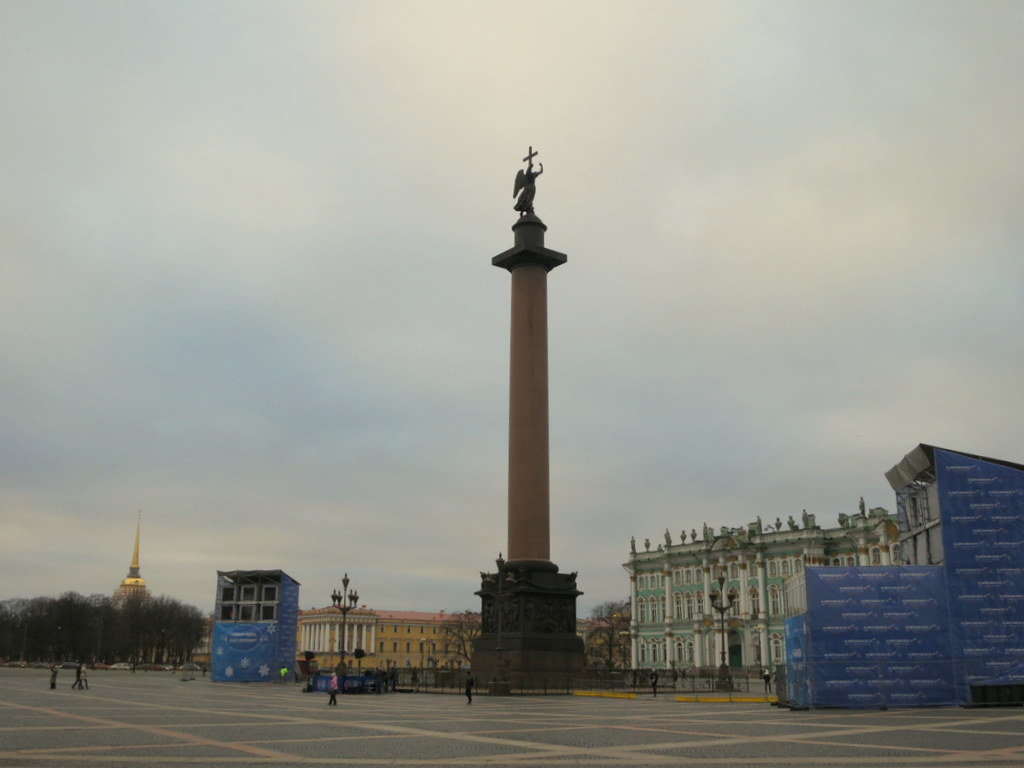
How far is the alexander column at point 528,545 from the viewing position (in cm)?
4147

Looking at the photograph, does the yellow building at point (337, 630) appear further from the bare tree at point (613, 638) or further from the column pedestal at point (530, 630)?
the column pedestal at point (530, 630)

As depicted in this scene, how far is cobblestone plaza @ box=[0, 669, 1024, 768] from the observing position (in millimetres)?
14854

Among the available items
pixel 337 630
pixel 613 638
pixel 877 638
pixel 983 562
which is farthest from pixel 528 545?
pixel 337 630

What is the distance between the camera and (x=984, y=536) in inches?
1235

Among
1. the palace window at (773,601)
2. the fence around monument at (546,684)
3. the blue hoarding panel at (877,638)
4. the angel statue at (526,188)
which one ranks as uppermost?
the angel statue at (526,188)

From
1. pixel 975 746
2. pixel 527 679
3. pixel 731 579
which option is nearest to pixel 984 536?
pixel 975 746

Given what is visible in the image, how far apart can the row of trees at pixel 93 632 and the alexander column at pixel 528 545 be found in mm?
105322

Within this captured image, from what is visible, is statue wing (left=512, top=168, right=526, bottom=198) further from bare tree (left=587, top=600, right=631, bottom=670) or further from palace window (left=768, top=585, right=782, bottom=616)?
bare tree (left=587, top=600, right=631, bottom=670)

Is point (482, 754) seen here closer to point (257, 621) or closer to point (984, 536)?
point (984, 536)

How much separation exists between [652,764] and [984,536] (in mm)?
21763

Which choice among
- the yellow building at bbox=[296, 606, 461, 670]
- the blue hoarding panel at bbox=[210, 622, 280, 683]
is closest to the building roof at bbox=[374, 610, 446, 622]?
the yellow building at bbox=[296, 606, 461, 670]

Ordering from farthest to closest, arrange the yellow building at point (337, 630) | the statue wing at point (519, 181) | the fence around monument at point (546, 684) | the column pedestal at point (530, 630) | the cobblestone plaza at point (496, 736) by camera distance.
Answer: the yellow building at point (337, 630), the statue wing at point (519, 181), the column pedestal at point (530, 630), the fence around monument at point (546, 684), the cobblestone plaza at point (496, 736)

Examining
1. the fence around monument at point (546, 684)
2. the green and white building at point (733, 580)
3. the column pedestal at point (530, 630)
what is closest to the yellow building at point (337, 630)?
the green and white building at point (733, 580)

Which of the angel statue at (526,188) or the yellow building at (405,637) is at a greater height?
the angel statue at (526,188)
